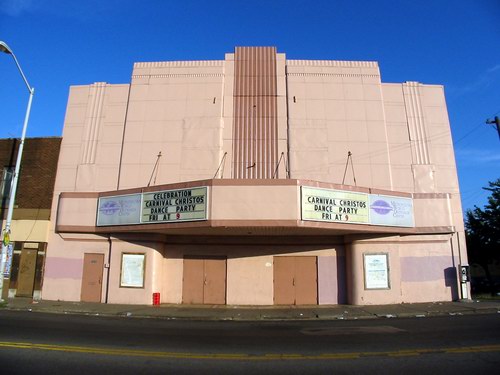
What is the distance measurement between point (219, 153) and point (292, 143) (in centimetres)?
413

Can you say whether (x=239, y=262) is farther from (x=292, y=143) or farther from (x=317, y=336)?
(x=317, y=336)

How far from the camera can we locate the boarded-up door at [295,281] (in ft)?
65.6

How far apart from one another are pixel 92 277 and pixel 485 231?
33.4 meters

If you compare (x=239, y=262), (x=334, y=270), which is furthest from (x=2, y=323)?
(x=334, y=270)

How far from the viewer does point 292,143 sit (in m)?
21.6

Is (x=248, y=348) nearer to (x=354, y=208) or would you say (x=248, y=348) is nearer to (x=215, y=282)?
(x=354, y=208)

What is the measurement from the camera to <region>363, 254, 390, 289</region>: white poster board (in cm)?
1933

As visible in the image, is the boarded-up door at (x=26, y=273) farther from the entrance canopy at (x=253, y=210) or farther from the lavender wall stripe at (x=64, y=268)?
the entrance canopy at (x=253, y=210)

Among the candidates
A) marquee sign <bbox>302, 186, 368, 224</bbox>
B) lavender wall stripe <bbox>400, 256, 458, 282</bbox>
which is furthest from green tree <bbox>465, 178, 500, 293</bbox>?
marquee sign <bbox>302, 186, 368, 224</bbox>

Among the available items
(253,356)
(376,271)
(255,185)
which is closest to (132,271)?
(255,185)

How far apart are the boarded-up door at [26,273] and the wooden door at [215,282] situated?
9.59 m

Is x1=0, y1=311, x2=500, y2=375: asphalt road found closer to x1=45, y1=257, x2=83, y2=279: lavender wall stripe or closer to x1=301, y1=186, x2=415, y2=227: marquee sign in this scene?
x1=301, y1=186, x2=415, y2=227: marquee sign

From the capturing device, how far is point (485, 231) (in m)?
35.3

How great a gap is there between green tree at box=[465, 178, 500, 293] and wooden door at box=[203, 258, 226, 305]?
981 inches
